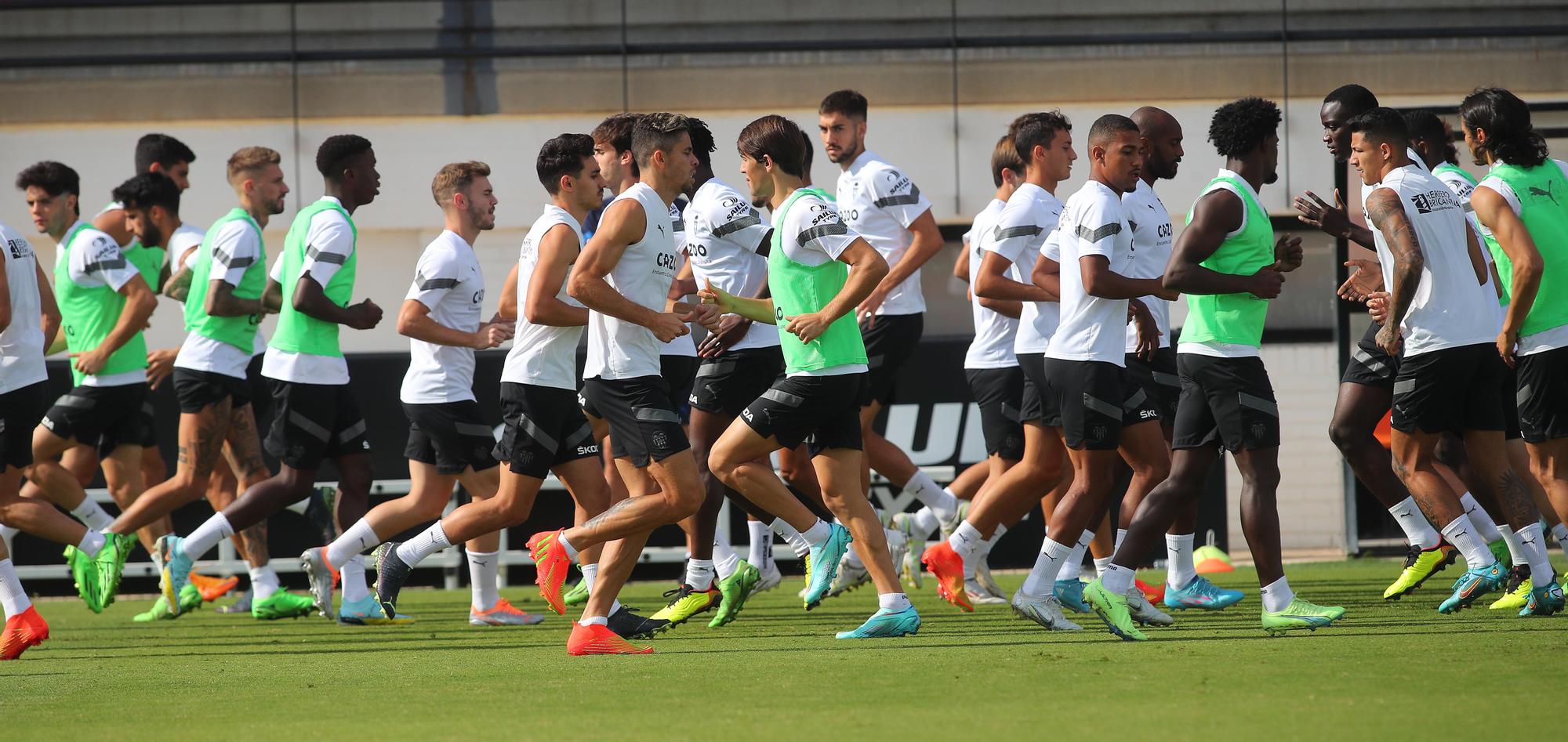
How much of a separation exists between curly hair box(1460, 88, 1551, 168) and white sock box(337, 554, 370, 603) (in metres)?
5.84

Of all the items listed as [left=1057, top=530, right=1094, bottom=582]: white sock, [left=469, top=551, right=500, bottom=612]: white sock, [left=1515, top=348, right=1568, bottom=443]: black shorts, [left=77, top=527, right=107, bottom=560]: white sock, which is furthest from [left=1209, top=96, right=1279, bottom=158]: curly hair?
[left=77, top=527, right=107, bottom=560]: white sock

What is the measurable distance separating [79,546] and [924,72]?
30.4 feet

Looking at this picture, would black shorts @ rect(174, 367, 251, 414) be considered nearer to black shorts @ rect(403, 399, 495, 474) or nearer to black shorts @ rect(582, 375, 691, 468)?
black shorts @ rect(403, 399, 495, 474)

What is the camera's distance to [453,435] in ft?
28.1

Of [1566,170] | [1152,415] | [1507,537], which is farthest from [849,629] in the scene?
[1566,170]

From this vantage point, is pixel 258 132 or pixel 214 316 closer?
pixel 214 316

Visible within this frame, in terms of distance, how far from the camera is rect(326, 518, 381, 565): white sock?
8453 mm

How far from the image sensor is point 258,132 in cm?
1552

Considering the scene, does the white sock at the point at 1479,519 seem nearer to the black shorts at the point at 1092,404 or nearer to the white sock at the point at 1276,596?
the white sock at the point at 1276,596

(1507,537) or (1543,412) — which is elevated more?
(1543,412)

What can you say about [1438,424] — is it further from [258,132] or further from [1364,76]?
[258,132]

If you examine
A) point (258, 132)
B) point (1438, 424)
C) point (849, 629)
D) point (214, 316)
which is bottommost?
point (849, 629)

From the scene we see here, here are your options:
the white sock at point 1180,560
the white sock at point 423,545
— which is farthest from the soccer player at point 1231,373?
the white sock at point 423,545

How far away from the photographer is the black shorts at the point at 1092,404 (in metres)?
6.88
